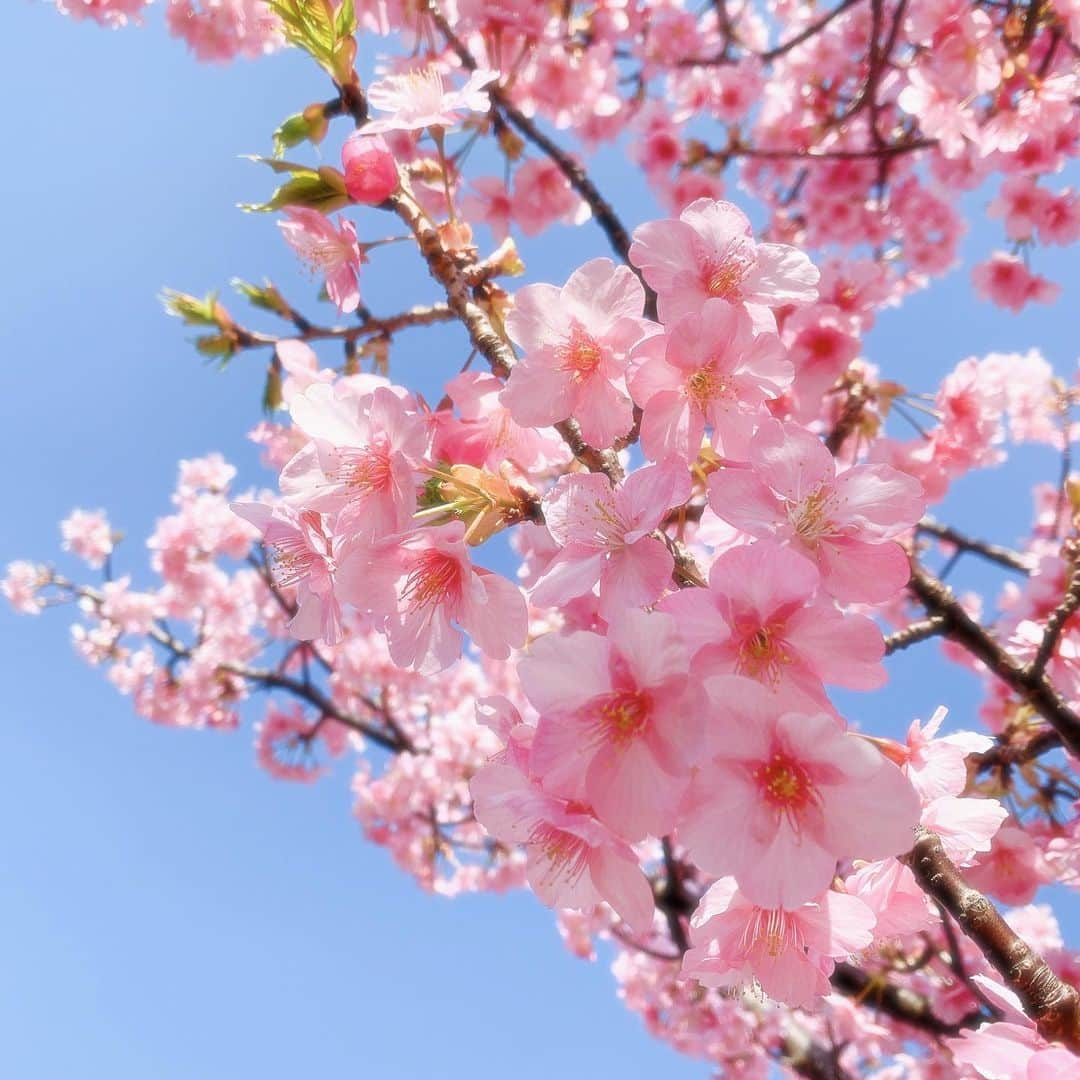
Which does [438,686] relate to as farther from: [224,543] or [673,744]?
[673,744]

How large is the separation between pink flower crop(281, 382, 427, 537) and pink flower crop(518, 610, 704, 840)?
39 cm

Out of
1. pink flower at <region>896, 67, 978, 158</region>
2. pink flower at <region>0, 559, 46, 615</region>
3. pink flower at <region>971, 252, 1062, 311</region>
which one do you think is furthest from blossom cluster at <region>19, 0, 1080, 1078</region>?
pink flower at <region>0, 559, 46, 615</region>

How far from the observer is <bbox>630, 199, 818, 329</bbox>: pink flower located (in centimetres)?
129

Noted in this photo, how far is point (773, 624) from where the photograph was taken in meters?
1.03

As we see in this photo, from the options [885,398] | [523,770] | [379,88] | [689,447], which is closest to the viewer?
[523,770]

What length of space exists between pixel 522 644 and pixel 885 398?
7.88ft

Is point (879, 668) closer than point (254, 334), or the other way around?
point (879, 668)

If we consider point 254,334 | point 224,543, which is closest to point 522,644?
point 254,334

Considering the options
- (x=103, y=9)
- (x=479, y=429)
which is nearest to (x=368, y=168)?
(x=479, y=429)

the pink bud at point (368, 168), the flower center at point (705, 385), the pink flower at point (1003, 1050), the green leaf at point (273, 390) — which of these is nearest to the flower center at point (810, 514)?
the flower center at point (705, 385)

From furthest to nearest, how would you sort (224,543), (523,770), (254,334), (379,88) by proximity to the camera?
(224,543) → (254,334) → (379,88) → (523,770)

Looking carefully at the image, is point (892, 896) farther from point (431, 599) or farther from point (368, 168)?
point (368, 168)

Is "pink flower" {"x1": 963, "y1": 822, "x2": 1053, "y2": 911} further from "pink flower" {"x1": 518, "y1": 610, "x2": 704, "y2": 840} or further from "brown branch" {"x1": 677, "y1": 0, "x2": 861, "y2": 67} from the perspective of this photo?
"brown branch" {"x1": 677, "y1": 0, "x2": 861, "y2": 67}

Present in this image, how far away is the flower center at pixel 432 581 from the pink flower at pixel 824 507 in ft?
1.42
